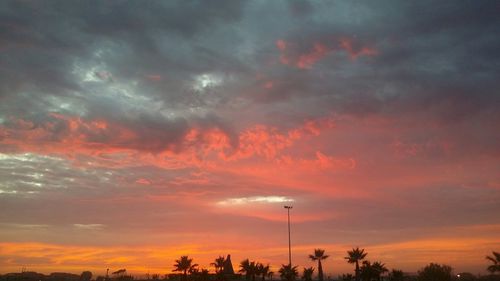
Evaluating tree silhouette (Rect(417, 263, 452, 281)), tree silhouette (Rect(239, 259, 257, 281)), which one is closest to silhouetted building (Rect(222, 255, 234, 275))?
tree silhouette (Rect(239, 259, 257, 281))

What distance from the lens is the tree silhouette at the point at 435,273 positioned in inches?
2958

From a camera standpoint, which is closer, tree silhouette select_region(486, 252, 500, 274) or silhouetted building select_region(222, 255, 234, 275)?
tree silhouette select_region(486, 252, 500, 274)

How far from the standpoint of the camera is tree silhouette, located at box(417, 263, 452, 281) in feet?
246

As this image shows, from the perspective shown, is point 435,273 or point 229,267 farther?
point 229,267

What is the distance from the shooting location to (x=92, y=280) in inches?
5325

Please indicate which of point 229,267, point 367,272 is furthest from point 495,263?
point 229,267

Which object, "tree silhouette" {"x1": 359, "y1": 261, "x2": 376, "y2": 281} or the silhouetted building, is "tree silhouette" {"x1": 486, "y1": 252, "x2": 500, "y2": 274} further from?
the silhouetted building

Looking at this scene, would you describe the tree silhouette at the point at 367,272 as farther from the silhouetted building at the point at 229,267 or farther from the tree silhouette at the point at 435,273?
the silhouetted building at the point at 229,267

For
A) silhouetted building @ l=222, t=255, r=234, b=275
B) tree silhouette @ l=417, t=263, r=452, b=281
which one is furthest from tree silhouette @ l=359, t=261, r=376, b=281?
silhouetted building @ l=222, t=255, r=234, b=275

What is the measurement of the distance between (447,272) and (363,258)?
18.2m

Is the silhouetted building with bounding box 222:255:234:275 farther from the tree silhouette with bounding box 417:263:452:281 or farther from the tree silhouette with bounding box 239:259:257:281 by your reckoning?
the tree silhouette with bounding box 417:263:452:281

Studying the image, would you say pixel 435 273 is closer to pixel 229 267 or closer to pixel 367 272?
pixel 367 272

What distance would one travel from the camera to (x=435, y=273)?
75625 mm

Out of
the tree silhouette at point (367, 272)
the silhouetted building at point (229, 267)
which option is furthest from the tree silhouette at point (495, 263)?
the silhouetted building at point (229, 267)
